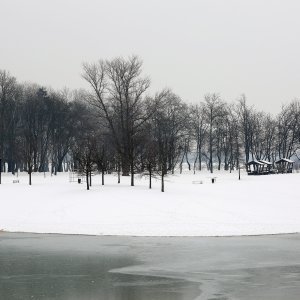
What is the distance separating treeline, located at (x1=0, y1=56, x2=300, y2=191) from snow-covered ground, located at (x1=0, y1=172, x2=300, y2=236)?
9.83m

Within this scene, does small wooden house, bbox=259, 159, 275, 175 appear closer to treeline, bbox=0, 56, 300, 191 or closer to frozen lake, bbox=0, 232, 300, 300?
treeline, bbox=0, 56, 300, 191

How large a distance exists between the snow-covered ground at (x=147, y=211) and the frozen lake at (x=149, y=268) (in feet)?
13.7

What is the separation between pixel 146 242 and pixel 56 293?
41.6 feet

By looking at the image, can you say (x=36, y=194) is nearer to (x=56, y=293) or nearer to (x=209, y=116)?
(x=56, y=293)

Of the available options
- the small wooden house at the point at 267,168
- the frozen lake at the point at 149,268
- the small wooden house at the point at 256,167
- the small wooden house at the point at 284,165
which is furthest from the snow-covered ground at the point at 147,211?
the small wooden house at the point at 284,165

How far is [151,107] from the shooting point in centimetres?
7569

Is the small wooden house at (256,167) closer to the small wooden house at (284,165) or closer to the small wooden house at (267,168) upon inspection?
the small wooden house at (267,168)

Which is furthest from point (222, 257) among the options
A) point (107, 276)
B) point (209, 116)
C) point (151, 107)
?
point (209, 116)

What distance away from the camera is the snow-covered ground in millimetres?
32281

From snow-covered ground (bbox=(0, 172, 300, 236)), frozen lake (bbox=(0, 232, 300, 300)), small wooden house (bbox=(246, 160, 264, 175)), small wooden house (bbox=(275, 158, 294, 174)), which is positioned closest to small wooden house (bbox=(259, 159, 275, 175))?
small wooden house (bbox=(246, 160, 264, 175))

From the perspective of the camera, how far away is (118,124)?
76250mm

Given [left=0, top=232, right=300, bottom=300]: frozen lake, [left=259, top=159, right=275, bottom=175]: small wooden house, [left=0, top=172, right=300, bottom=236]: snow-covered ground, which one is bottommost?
[left=0, top=232, right=300, bottom=300]: frozen lake

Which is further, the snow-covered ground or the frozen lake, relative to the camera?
the snow-covered ground

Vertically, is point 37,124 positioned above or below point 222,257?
above
